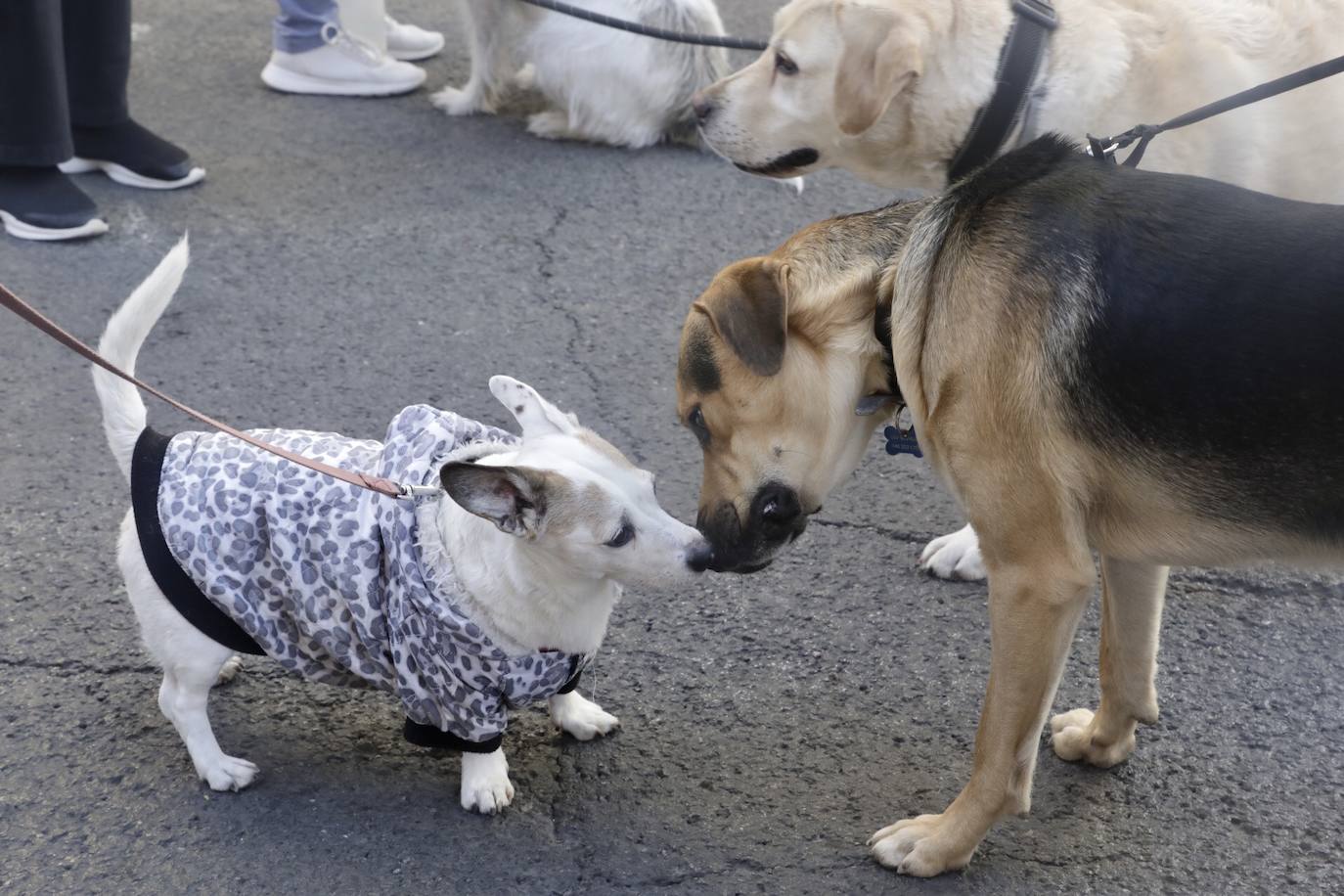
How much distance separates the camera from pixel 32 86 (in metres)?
4.75

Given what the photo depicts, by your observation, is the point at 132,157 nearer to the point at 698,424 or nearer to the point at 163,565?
the point at 163,565

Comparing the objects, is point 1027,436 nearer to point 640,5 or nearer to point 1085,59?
point 1085,59

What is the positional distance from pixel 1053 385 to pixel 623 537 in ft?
2.94

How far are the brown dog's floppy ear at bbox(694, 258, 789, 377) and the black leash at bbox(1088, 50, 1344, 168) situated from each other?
765mm

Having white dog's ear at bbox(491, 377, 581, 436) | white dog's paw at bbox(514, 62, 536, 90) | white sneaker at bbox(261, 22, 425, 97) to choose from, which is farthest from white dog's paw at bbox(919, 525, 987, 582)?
white sneaker at bbox(261, 22, 425, 97)

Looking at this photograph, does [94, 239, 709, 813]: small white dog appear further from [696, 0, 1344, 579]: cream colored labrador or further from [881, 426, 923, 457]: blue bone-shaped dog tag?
[696, 0, 1344, 579]: cream colored labrador

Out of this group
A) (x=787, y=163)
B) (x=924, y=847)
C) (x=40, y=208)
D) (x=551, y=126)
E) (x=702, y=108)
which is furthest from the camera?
(x=551, y=126)

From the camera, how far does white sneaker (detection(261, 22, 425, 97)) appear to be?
21.2ft

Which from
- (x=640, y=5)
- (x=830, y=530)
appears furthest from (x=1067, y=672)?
(x=640, y=5)

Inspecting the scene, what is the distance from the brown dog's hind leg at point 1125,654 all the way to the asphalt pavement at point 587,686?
0.33ft

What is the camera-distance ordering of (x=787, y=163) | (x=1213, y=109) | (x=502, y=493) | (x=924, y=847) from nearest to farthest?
(x=502, y=493), (x=924, y=847), (x=1213, y=109), (x=787, y=163)

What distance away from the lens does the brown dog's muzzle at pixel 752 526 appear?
2873 millimetres

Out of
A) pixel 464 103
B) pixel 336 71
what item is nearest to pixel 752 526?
pixel 464 103

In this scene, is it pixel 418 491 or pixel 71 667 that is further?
pixel 71 667
